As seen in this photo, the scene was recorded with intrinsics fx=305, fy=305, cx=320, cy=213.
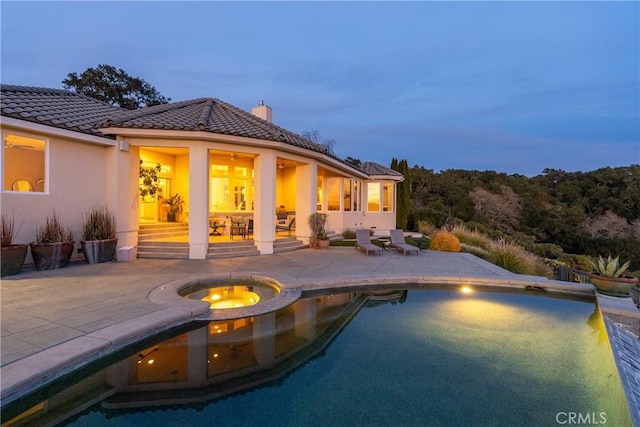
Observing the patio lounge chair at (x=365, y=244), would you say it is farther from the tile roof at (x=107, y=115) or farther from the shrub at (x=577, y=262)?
the shrub at (x=577, y=262)

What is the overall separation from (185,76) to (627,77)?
5088 centimetres

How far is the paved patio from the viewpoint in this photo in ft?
11.8

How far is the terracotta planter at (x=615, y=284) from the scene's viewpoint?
6.75 m

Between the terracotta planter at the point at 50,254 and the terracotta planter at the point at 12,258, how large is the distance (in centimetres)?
32

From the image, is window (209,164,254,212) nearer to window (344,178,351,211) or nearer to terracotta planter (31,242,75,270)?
window (344,178,351,211)

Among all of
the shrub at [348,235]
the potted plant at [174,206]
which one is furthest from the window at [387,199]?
the potted plant at [174,206]

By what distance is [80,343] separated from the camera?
3791 millimetres

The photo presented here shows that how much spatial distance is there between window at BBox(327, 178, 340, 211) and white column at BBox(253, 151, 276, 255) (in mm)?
6449

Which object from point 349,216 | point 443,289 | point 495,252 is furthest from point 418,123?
point 443,289

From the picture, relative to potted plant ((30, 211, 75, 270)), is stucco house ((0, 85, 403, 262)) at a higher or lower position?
higher

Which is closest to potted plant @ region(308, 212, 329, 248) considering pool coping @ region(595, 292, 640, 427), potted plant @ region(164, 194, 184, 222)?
potted plant @ region(164, 194, 184, 222)

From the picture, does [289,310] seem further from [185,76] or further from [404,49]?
[185,76]

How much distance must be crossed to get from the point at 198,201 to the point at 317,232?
5.25 meters

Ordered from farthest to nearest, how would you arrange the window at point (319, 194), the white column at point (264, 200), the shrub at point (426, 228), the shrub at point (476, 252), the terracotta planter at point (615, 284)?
1. the shrub at point (426, 228)
2. the window at point (319, 194)
3. the shrub at point (476, 252)
4. the white column at point (264, 200)
5. the terracotta planter at point (615, 284)
